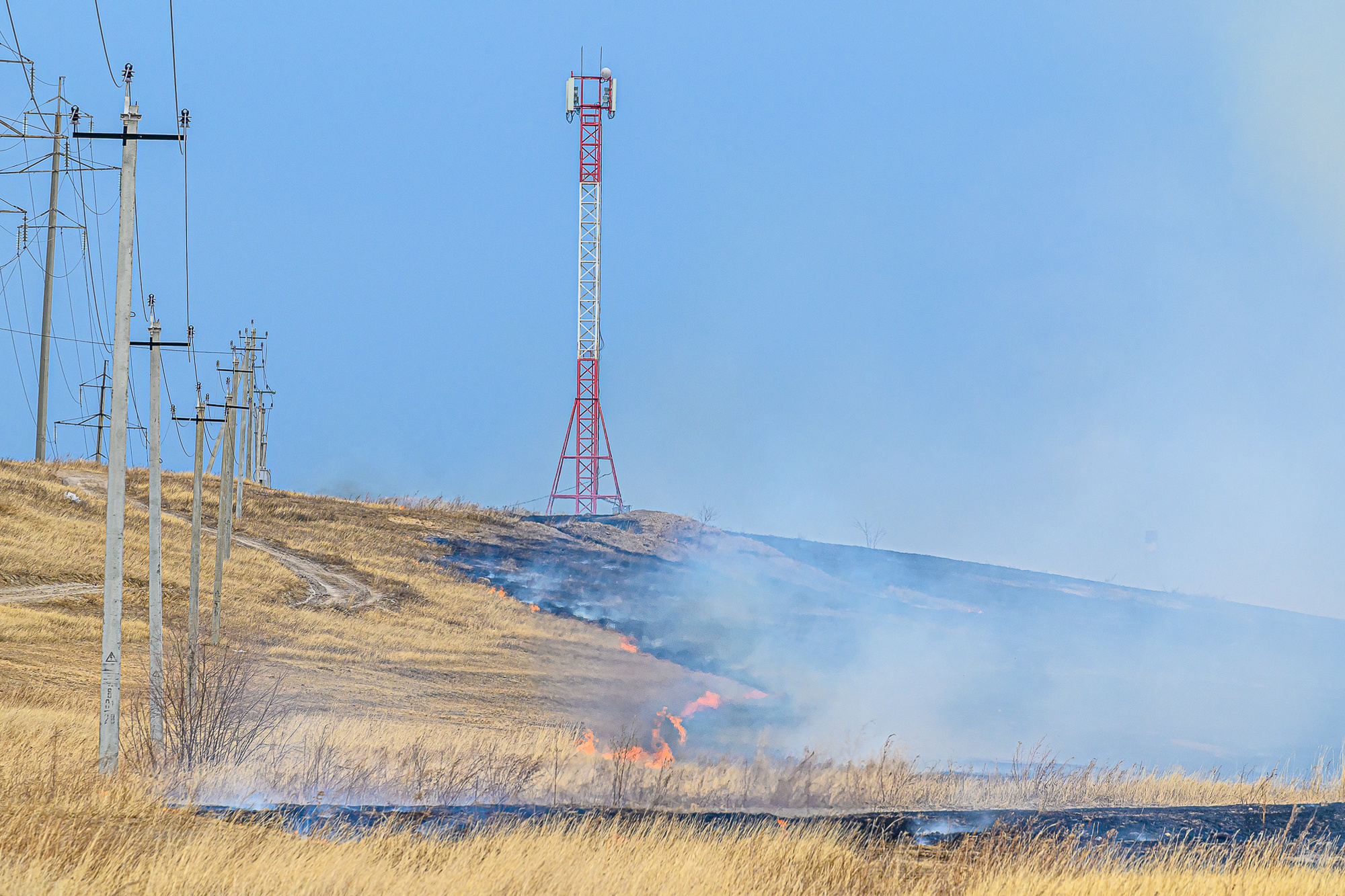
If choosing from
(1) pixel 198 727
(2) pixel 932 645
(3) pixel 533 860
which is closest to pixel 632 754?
(1) pixel 198 727

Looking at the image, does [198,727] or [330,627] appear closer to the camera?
[198,727]

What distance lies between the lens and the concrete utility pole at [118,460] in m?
16.6

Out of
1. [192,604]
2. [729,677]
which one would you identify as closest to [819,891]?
[192,604]

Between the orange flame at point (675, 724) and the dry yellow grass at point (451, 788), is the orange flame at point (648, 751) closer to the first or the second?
the orange flame at point (675, 724)

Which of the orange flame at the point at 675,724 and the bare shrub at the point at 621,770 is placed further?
the orange flame at the point at 675,724

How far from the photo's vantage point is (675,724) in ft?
122

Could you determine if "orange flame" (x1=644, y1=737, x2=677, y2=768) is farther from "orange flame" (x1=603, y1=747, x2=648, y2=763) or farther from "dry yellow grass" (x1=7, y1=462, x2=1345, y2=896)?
"dry yellow grass" (x1=7, y1=462, x2=1345, y2=896)

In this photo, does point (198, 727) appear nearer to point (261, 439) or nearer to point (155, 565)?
point (155, 565)

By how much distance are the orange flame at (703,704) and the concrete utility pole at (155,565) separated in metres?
20.9

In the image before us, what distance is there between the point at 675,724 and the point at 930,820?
19970 millimetres

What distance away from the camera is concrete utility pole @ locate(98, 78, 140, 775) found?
16641 mm

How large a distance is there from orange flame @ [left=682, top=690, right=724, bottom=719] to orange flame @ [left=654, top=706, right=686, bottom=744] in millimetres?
526

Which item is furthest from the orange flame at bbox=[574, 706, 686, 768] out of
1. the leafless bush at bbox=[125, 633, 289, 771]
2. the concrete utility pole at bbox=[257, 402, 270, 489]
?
the concrete utility pole at bbox=[257, 402, 270, 489]

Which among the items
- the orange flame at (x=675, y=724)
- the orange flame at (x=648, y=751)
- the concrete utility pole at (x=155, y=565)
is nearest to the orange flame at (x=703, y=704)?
the orange flame at (x=675, y=724)
